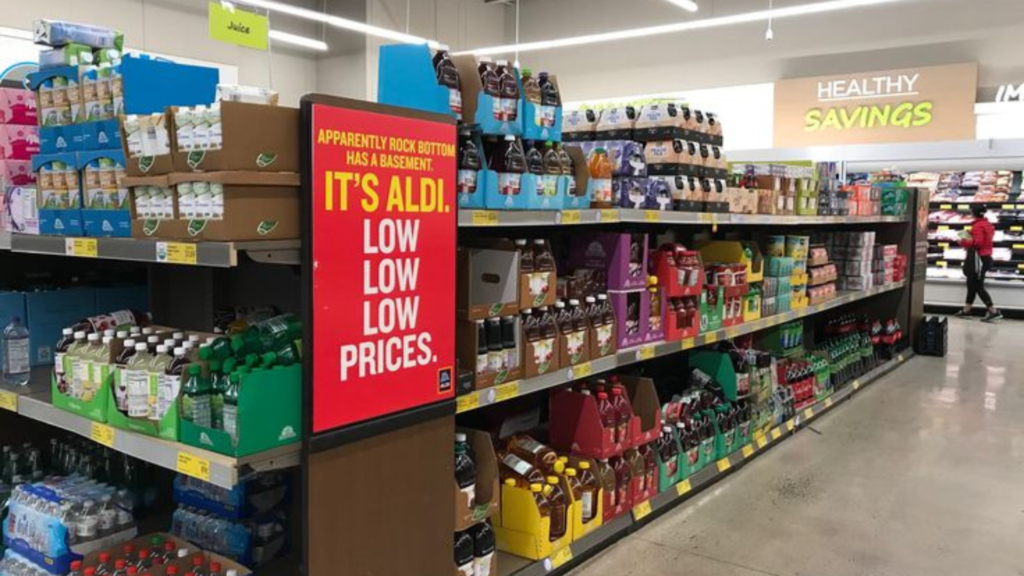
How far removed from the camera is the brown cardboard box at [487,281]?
272 cm

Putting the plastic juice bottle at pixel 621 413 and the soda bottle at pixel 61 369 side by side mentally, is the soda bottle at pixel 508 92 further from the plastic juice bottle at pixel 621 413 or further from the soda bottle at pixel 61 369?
the soda bottle at pixel 61 369

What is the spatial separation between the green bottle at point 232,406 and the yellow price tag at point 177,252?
0.97 feet

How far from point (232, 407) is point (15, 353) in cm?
131

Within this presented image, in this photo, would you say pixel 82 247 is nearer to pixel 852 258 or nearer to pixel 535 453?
pixel 535 453

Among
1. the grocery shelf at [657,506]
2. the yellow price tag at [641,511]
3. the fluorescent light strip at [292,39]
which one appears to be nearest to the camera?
the grocery shelf at [657,506]

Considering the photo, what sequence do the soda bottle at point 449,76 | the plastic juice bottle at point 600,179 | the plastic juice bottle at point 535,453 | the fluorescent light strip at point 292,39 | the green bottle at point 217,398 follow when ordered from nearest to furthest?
the green bottle at point 217,398
the soda bottle at point 449,76
the plastic juice bottle at point 535,453
the plastic juice bottle at point 600,179
the fluorescent light strip at point 292,39

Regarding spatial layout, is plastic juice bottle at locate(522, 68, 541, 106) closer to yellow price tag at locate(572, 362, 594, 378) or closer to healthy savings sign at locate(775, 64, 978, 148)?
yellow price tag at locate(572, 362, 594, 378)

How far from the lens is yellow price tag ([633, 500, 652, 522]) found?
141 inches

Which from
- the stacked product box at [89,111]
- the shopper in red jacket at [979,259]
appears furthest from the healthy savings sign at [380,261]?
the shopper in red jacket at [979,259]

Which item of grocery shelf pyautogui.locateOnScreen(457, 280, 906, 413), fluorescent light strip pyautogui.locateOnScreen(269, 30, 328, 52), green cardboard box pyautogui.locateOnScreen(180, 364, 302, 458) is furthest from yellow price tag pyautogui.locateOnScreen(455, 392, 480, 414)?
fluorescent light strip pyautogui.locateOnScreen(269, 30, 328, 52)

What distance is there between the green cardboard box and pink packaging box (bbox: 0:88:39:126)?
4.87 feet

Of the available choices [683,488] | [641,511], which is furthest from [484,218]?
[683,488]

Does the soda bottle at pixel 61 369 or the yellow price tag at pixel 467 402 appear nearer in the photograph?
the soda bottle at pixel 61 369

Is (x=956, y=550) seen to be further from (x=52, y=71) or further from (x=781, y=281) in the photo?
(x=52, y=71)
